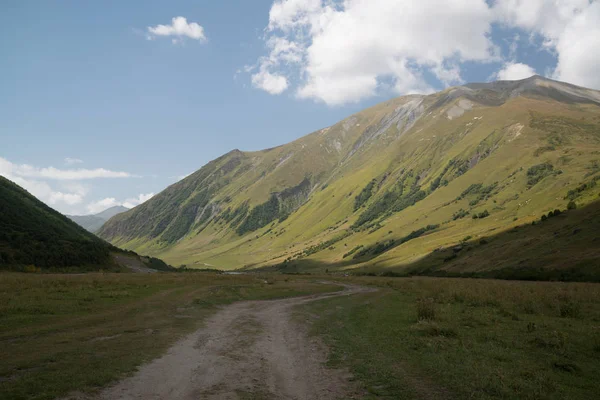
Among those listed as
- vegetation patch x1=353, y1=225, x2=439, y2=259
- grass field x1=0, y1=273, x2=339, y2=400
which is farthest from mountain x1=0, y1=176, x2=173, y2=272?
vegetation patch x1=353, y1=225, x2=439, y2=259

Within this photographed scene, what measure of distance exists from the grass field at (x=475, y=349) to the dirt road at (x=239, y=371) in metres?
1.17

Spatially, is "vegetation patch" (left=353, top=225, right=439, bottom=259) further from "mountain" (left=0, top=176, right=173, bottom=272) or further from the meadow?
the meadow

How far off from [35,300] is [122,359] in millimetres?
16950

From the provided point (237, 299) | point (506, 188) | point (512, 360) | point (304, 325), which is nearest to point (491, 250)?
point (237, 299)

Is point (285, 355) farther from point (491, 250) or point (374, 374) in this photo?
point (491, 250)

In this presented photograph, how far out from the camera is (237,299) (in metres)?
37.2

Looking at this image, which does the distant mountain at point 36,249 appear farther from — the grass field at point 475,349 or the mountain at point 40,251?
the grass field at point 475,349

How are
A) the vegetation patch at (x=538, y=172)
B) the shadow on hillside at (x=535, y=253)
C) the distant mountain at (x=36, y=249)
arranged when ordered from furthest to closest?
the vegetation patch at (x=538, y=172)
the distant mountain at (x=36, y=249)
the shadow on hillside at (x=535, y=253)

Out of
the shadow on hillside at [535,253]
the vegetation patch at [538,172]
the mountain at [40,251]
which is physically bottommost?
the shadow on hillside at [535,253]

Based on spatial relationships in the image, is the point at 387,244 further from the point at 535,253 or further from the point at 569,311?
the point at 569,311

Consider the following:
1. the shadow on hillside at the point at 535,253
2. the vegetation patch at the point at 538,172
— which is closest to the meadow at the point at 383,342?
the shadow on hillside at the point at 535,253

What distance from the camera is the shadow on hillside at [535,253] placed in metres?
52.2

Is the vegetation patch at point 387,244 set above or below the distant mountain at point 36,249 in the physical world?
below

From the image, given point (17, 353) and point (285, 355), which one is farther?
point (285, 355)
